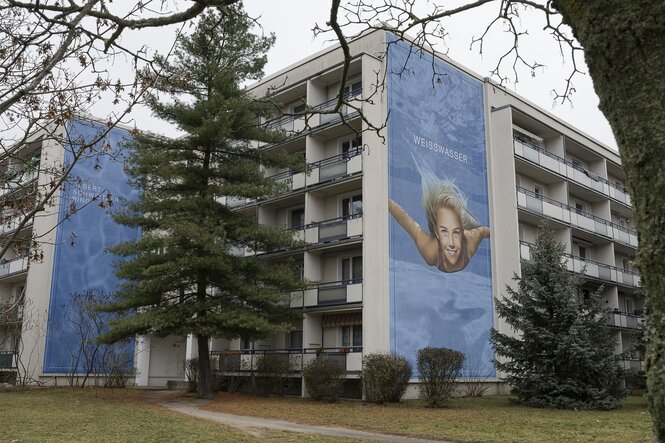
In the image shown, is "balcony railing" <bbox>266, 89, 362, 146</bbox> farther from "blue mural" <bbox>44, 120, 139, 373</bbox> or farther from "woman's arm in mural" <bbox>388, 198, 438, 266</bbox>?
"blue mural" <bbox>44, 120, 139, 373</bbox>

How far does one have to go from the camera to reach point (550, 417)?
59.1ft

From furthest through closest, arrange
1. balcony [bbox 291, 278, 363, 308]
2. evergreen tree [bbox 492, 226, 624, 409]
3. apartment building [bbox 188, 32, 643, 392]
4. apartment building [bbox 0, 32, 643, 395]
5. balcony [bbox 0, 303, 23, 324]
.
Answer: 1. apartment building [bbox 0, 32, 643, 395]
2. apartment building [bbox 188, 32, 643, 392]
3. balcony [bbox 291, 278, 363, 308]
4. evergreen tree [bbox 492, 226, 624, 409]
5. balcony [bbox 0, 303, 23, 324]

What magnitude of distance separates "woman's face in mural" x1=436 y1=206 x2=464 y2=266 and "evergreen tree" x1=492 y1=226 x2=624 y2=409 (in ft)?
16.1

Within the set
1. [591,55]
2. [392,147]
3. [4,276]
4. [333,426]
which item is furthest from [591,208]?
[591,55]

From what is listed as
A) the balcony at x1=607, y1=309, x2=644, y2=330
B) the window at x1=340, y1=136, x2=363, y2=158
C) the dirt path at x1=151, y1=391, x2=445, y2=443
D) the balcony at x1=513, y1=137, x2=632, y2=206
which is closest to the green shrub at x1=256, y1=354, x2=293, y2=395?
the dirt path at x1=151, y1=391, x2=445, y2=443

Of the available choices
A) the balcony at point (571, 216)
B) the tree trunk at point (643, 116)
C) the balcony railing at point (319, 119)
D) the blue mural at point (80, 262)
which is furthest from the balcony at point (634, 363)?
the blue mural at point (80, 262)

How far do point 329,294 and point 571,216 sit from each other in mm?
15961

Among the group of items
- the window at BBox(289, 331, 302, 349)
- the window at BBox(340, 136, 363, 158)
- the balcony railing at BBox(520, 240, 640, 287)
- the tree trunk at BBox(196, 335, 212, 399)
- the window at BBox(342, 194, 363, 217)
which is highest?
the window at BBox(340, 136, 363, 158)

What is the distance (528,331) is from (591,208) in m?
20.5

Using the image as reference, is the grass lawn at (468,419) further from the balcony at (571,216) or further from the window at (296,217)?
the balcony at (571,216)

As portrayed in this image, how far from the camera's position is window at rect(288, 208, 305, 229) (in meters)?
30.8

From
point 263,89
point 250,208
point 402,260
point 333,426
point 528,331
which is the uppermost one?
point 263,89

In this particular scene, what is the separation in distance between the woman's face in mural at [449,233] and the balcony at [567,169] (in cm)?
583

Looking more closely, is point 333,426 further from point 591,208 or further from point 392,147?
point 591,208
